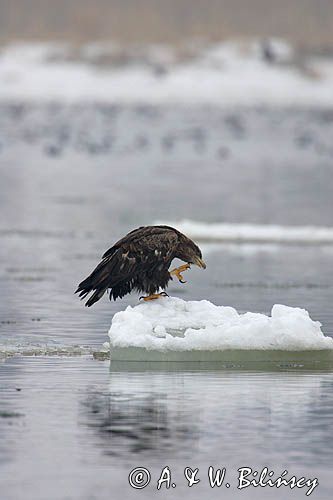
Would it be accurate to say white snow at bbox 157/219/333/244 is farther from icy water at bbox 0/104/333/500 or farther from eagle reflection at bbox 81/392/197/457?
eagle reflection at bbox 81/392/197/457

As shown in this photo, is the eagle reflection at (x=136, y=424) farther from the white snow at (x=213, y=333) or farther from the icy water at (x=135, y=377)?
the white snow at (x=213, y=333)

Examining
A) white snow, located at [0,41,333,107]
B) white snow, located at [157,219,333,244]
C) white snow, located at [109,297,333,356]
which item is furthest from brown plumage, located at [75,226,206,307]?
white snow, located at [0,41,333,107]

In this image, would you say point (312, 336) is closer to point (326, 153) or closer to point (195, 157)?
point (195, 157)

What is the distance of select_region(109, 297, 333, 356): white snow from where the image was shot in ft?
45.4

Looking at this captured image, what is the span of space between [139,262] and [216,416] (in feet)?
8.58

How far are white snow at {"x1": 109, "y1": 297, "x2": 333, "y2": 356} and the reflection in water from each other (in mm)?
250

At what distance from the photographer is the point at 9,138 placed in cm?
12156

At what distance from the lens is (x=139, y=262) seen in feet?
47.1

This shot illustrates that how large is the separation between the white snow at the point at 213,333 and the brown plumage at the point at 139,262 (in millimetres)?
388

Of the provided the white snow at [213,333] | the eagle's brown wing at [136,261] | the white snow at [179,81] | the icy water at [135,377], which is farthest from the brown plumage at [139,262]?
the white snow at [179,81]

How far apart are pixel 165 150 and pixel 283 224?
2829 inches

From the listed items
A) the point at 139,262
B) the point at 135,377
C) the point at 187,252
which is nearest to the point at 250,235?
the point at 187,252

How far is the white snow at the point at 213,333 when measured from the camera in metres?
13.9

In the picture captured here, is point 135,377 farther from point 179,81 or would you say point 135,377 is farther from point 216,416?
point 179,81
